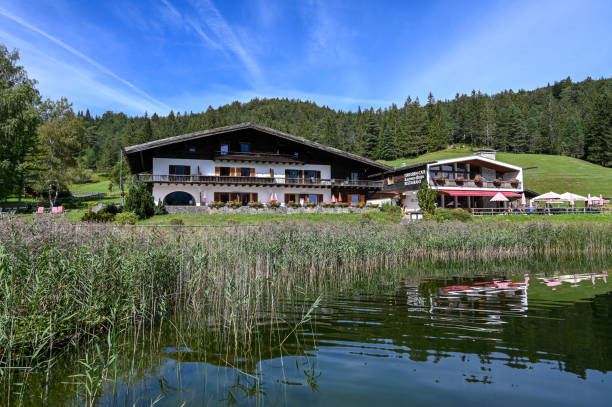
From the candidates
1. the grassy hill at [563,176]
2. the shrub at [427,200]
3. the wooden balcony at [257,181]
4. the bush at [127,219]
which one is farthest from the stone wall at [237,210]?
the grassy hill at [563,176]

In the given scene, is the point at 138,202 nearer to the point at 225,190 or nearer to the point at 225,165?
the point at 225,190

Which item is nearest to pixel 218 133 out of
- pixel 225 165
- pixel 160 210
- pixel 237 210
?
pixel 225 165

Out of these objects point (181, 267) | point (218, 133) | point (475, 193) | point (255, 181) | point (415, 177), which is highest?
point (218, 133)

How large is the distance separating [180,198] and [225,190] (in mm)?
3954

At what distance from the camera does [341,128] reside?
3804 inches

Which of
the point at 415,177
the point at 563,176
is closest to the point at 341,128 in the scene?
the point at 563,176

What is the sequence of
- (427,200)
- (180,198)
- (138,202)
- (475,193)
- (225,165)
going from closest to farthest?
1. (138,202)
2. (427,200)
3. (180,198)
4. (225,165)
5. (475,193)

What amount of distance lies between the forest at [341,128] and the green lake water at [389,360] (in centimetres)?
3121

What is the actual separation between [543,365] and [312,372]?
10.3ft

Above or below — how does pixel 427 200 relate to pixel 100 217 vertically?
above

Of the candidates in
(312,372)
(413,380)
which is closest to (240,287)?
(312,372)

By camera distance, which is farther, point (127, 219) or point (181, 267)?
point (127, 219)

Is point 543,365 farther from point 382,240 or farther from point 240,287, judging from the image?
point 382,240

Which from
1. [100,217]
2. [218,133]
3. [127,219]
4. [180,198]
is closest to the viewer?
[127,219]
